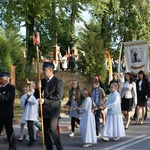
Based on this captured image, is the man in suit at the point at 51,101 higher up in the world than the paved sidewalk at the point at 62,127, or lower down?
higher up

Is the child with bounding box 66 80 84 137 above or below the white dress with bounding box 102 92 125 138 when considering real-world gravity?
above

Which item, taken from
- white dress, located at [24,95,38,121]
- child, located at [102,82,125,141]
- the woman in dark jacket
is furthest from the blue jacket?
the woman in dark jacket

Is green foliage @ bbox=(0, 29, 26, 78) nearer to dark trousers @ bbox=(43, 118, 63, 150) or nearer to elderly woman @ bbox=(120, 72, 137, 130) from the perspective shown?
elderly woman @ bbox=(120, 72, 137, 130)

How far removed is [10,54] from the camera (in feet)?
64.7

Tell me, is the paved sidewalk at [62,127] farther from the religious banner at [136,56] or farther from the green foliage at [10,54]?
the religious banner at [136,56]

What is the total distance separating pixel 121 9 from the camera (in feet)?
119

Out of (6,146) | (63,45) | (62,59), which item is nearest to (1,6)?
(62,59)

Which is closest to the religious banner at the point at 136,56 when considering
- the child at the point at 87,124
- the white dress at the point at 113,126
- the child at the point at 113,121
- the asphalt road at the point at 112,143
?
the asphalt road at the point at 112,143

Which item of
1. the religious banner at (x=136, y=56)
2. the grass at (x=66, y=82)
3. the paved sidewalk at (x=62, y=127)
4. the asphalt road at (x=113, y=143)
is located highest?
the religious banner at (x=136, y=56)

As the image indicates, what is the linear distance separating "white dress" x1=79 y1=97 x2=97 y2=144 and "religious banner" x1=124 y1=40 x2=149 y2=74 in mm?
8820

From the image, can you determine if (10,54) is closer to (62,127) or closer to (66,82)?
(66,82)

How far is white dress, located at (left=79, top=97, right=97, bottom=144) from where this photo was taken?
32.1 feet

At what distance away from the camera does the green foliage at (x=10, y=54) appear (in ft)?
61.2

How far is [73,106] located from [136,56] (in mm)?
8152
